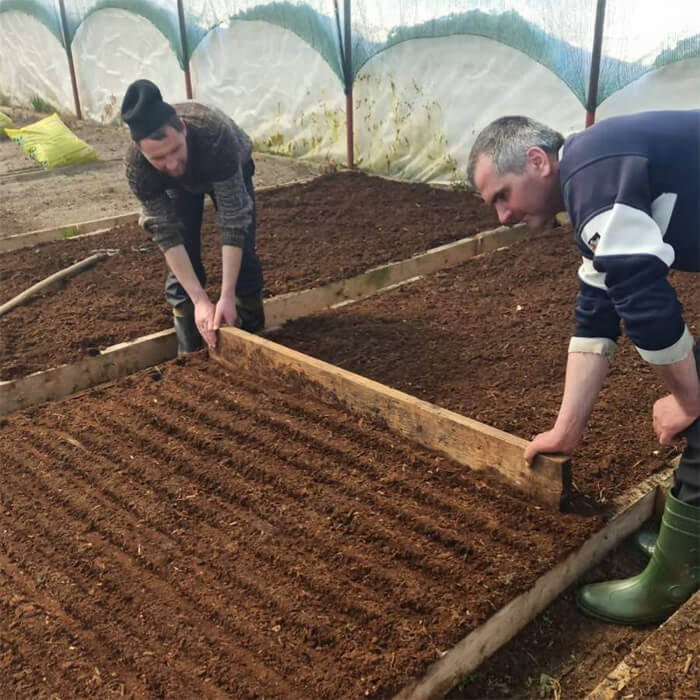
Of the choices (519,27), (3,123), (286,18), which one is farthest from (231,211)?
(3,123)

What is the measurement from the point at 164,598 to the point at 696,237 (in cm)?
168

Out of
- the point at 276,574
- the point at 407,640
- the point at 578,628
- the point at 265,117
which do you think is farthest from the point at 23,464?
the point at 265,117

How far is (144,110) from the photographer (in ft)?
9.18

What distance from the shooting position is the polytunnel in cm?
546

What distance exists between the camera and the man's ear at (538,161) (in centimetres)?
183

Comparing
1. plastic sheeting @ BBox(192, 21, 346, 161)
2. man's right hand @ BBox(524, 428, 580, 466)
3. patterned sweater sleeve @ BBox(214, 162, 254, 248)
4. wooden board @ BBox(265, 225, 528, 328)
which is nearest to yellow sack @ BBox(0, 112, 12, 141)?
plastic sheeting @ BBox(192, 21, 346, 161)

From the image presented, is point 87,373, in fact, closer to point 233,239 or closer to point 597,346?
point 233,239

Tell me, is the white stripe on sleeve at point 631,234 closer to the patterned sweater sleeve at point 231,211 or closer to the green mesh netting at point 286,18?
the patterned sweater sleeve at point 231,211

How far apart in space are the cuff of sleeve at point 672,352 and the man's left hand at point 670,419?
192 millimetres

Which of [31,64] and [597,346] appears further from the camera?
[31,64]

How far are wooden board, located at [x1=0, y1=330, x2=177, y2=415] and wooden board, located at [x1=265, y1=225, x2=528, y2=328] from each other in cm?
60

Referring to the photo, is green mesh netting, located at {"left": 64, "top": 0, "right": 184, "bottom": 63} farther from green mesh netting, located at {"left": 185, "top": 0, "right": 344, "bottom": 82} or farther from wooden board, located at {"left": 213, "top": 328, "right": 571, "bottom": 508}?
wooden board, located at {"left": 213, "top": 328, "right": 571, "bottom": 508}

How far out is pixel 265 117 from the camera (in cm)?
869

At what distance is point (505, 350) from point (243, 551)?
68.1 inches
